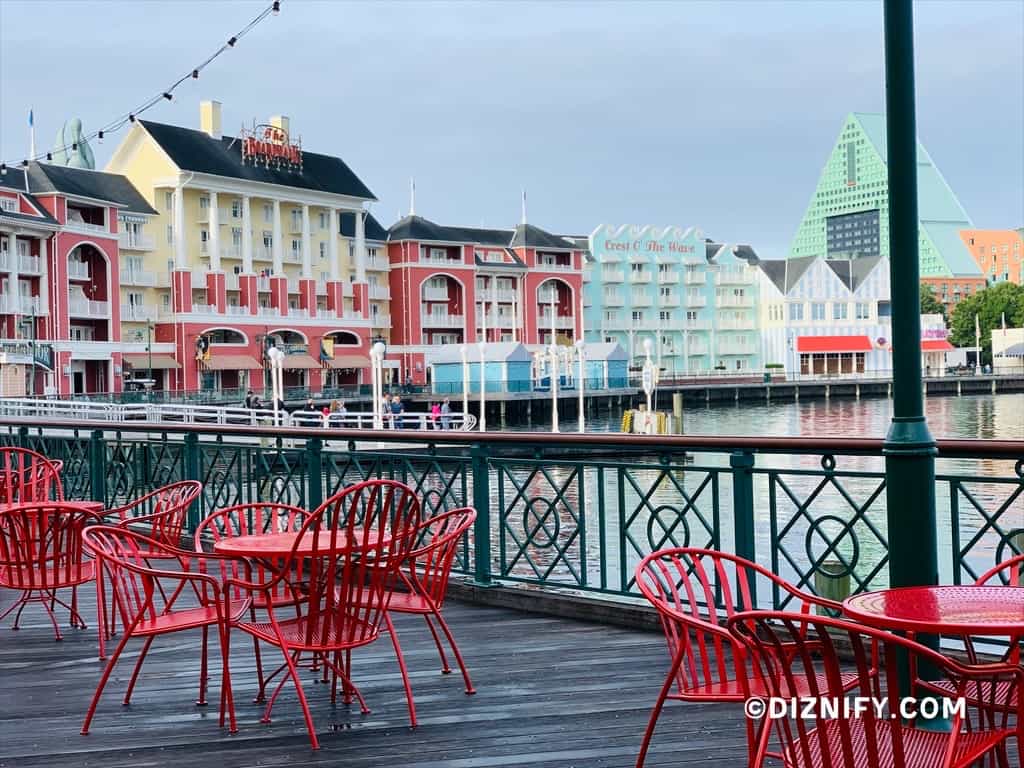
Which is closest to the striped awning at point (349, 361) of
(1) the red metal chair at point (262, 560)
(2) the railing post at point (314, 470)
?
(2) the railing post at point (314, 470)

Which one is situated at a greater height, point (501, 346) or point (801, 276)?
point (801, 276)

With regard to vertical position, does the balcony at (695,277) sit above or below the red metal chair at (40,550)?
above

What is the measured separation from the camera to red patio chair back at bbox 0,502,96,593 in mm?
5664

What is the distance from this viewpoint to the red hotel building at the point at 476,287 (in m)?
77.0

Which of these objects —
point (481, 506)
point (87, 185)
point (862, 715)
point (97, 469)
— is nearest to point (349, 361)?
point (87, 185)

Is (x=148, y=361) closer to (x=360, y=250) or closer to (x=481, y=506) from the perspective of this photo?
(x=360, y=250)

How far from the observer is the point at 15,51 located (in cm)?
2459

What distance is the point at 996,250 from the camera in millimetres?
164000

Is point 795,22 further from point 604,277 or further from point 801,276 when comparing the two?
point 801,276

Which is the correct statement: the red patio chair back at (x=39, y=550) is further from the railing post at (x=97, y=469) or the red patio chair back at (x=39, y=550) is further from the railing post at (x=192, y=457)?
the railing post at (x=97, y=469)

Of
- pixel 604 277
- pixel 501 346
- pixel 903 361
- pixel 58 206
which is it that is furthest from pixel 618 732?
pixel 604 277

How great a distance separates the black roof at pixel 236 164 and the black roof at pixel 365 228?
99.7 inches

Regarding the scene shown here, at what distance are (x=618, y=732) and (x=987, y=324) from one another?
398 feet

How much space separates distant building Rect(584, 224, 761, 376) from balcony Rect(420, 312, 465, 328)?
15.6 metres
